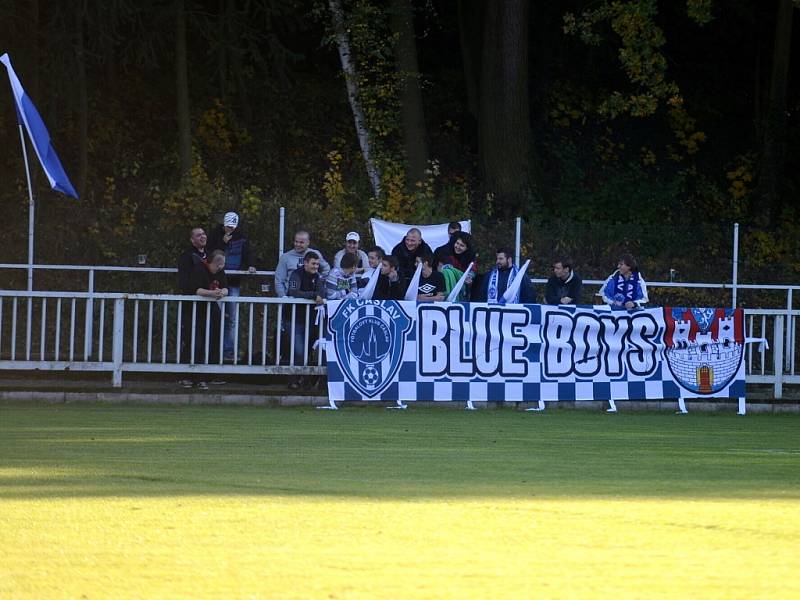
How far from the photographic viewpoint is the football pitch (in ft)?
19.2

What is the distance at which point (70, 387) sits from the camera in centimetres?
1834

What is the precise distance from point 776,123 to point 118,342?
19.2m

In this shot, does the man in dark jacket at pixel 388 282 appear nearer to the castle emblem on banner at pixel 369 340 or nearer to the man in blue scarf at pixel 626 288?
the castle emblem on banner at pixel 369 340

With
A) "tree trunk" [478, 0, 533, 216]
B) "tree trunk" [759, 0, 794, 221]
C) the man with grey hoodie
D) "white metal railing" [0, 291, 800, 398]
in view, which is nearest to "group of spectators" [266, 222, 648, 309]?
the man with grey hoodie

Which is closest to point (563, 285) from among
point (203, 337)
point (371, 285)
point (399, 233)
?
point (371, 285)

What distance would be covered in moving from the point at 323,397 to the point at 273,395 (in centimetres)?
60

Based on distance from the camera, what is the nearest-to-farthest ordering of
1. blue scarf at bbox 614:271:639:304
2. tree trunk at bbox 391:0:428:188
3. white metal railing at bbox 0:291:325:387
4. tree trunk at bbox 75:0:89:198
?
white metal railing at bbox 0:291:325:387
blue scarf at bbox 614:271:639:304
tree trunk at bbox 75:0:89:198
tree trunk at bbox 391:0:428:188

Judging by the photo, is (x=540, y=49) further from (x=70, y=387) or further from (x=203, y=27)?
(x=70, y=387)

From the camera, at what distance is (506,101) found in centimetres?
2942

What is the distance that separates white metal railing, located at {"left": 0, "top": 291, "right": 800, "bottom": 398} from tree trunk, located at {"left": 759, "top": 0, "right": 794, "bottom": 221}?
13977mm

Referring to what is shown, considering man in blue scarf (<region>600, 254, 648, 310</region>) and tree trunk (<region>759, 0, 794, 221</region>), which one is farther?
tree trunk (<region>759, 0, 794, 221</region>)

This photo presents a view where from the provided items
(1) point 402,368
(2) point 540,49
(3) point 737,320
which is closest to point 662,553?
(1) point 402,368


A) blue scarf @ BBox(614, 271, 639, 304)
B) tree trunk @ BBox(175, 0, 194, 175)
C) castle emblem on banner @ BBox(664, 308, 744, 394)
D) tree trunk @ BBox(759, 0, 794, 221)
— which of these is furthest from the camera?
tree trunk @ BBox(759, 0, 794, 221)

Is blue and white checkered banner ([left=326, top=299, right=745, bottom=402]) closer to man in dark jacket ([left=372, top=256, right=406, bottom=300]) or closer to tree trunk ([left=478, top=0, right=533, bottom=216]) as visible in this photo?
man in dark jacket ([left=372, top=256, right=406, bottom=300])
